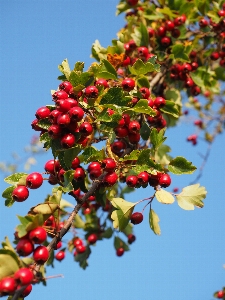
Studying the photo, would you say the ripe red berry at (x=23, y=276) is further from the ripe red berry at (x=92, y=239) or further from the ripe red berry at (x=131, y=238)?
the ripe red berry at (x=131, y=238)

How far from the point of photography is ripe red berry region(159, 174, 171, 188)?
1832 millimetres

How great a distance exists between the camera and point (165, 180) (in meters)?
1.83

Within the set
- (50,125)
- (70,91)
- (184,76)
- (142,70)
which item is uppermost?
(184,76)

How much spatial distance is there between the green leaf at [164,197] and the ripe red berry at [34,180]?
57 cm

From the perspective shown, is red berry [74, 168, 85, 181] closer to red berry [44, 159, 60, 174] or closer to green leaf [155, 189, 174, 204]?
red berry [44, 159, 60, 174]

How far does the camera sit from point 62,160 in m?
1.77

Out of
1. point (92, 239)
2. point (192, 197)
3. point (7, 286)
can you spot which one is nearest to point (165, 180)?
point (192, 197)

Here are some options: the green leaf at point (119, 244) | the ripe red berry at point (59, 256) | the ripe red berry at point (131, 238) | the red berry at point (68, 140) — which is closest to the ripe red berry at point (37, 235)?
the red berry at point (68, 140)

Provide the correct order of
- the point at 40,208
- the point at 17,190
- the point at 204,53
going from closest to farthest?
the point at 40,208 < the point at 17,190 < the point at 204,53

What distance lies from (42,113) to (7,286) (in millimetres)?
803

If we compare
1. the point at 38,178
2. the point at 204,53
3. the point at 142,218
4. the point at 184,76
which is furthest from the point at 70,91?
the point at 204,53

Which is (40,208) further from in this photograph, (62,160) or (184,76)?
(184,76)

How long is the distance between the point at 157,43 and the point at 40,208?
1960 millimetres

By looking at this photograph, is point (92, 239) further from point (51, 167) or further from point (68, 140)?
point (68, 140)
